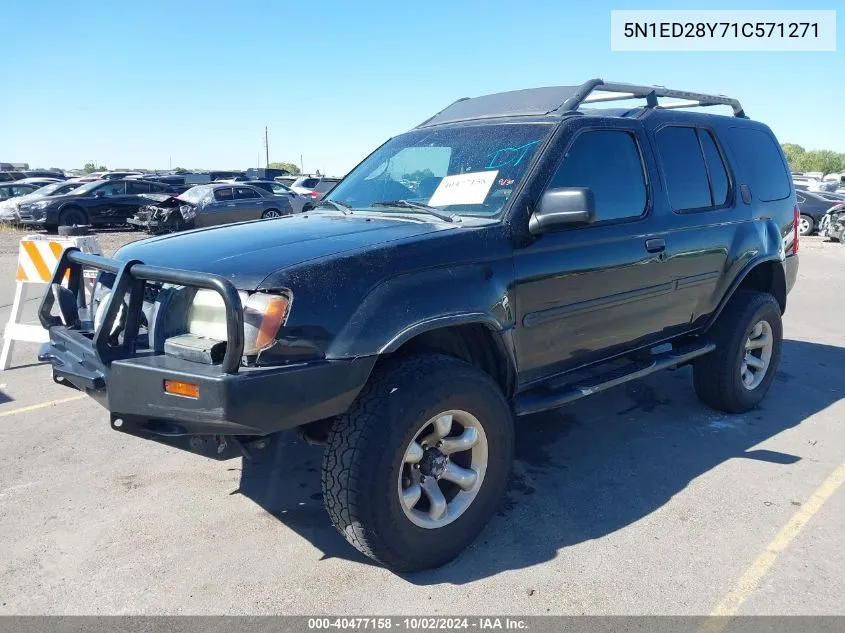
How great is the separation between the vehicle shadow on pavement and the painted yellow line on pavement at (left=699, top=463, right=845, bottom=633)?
1.01ft

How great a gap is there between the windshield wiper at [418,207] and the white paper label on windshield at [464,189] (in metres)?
Result: 0.05

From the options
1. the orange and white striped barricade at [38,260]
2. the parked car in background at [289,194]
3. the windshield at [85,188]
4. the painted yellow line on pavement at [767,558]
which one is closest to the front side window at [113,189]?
the windshield at [85,188]

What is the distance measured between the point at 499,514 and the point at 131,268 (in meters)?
2.14

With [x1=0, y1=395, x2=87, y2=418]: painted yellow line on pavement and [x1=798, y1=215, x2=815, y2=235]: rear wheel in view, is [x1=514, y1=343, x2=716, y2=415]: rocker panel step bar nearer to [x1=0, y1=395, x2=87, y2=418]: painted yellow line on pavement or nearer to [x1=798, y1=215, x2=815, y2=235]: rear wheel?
[x1=0, y1=395, x2=87, y2=418]: painted yellow line on pavement

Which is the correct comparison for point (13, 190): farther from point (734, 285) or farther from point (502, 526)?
point (502, 526)

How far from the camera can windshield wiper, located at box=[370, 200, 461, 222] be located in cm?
354

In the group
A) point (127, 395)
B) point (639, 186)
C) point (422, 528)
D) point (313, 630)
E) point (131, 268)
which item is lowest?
point (313, 630)

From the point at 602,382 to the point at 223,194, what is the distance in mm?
16569

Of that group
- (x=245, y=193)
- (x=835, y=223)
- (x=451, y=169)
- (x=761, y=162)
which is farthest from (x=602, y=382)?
(x=835, y=223)

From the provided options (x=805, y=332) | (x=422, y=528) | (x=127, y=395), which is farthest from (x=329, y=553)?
(x=805, y=332)

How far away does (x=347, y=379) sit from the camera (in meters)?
2.77

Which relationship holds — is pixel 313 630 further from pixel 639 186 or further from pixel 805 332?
pixel 805 332

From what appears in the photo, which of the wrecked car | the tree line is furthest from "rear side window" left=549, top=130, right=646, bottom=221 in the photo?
the tree line

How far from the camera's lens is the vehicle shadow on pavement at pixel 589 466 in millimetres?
3373
